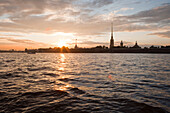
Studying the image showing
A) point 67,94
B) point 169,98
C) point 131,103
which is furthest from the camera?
point 67,94

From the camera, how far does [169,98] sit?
8.71m

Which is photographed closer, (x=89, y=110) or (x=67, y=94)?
(x=89, y=110)

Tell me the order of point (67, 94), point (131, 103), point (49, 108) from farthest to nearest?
point (67, 94), point (131, 103), point (49, 108)

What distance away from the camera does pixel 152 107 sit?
7.22 meters

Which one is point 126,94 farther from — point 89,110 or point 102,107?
point 89,110

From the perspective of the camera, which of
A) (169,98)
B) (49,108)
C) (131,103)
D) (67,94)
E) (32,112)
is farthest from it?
(67,94)

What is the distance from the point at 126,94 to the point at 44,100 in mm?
5860

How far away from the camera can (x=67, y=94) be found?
945 centimetres

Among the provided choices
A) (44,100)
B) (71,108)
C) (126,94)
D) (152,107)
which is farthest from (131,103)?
(44,100)

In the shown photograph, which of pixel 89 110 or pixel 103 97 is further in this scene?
pixel 103 97

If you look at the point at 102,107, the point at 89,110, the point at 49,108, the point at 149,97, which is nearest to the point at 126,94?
the point at 149,97

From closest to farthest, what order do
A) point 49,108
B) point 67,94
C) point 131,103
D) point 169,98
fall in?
point 49,108
point 131,103
point 169,98
point 67,94

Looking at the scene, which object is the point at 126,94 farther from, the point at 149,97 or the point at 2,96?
the point at 2,96

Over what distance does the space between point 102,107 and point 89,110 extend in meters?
0.82
